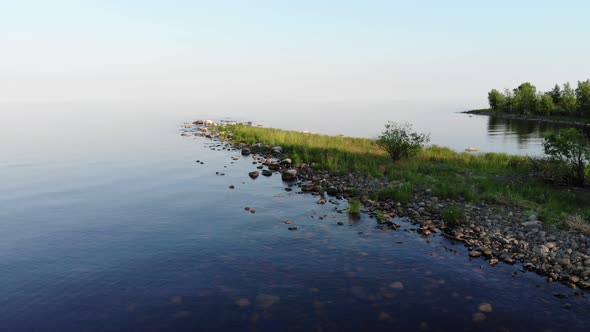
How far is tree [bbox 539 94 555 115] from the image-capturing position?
13638 cm

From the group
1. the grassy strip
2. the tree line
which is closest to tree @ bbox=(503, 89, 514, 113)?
the tree line

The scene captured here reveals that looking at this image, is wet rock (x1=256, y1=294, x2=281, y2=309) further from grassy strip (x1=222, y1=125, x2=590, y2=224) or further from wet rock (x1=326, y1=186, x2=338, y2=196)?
wet rock (x1=326, y1=186, x2=338, y2=196)

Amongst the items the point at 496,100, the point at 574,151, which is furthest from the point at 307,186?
the point at 496,100

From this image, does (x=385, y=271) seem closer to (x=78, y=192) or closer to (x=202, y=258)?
(x=202, y=258)

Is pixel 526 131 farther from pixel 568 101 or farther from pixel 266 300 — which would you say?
pixel 266 300

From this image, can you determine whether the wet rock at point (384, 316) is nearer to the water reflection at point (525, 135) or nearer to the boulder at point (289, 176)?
the boulder at point (289, 176)

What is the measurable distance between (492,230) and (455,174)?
11061mm

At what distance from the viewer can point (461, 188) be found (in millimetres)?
22859

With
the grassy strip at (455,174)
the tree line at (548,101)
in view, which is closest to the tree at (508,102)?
the tree line at (548,101)

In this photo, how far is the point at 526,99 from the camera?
14988cm

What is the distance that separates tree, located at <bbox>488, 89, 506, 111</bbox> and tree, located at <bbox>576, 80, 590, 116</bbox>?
171ft

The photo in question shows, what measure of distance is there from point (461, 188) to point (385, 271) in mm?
11338

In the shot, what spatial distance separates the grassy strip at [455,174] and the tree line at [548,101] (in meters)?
113

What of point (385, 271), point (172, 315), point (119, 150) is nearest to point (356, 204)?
point (385, 271)
